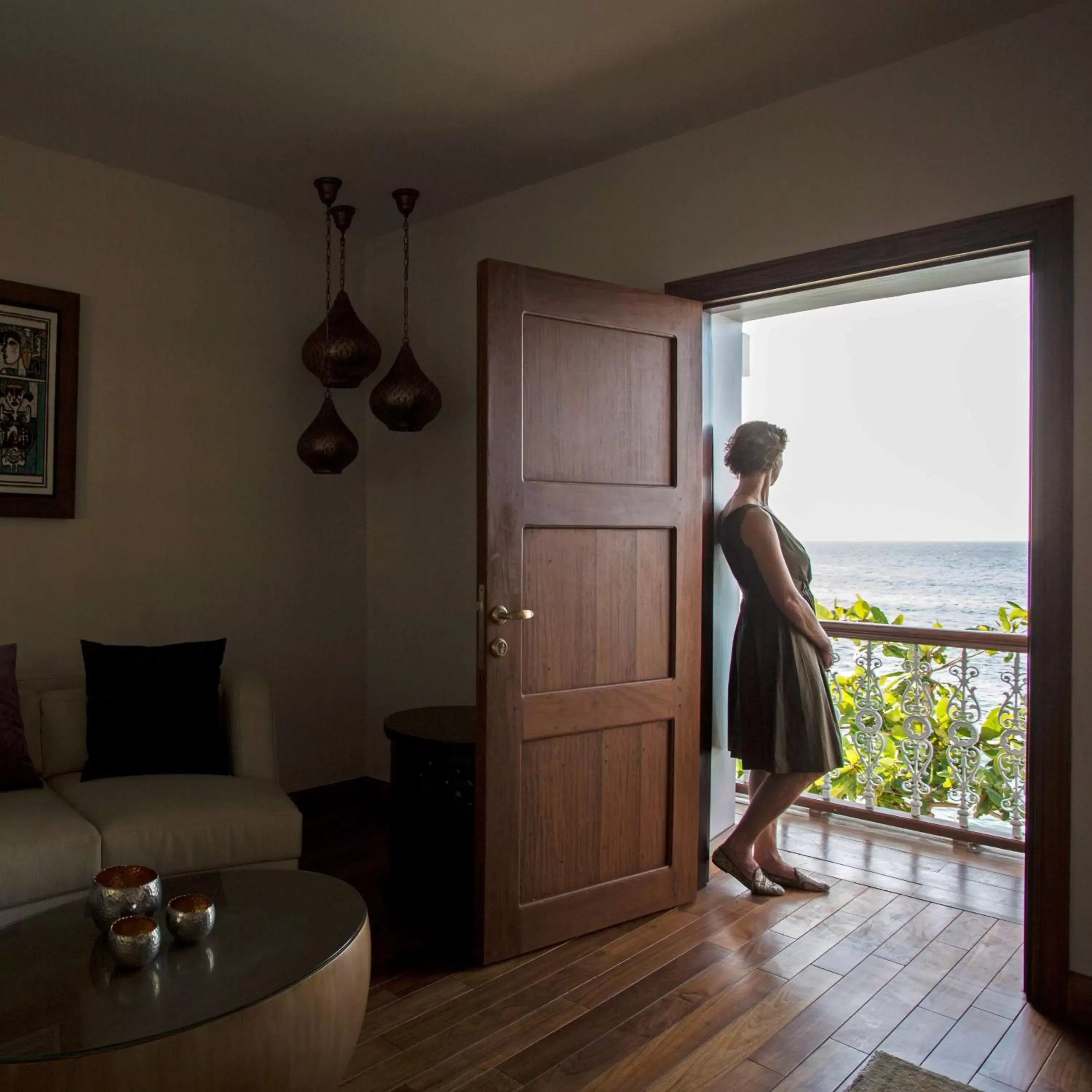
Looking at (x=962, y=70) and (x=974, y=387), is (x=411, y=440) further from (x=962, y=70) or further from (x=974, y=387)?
(x=974, y=387)

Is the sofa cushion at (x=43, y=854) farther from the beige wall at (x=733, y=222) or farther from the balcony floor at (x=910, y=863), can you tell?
the balcony floor at (x=910, y=863)

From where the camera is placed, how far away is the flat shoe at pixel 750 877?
3.17 metres

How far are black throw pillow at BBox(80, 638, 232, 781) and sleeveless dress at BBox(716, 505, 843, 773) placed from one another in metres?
1.84

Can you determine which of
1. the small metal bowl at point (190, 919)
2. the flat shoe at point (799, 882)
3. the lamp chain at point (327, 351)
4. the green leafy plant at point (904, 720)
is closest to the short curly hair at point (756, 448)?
the green leafy plant at point (904, 720)

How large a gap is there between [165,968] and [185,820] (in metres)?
0.95

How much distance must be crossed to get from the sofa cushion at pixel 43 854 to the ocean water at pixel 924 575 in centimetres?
1367

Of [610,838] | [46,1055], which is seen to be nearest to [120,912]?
[46,1055]

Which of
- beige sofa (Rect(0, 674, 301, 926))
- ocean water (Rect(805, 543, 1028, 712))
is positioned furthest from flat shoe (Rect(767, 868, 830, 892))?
ocean water (Rect(805, 543, 1028, 712))

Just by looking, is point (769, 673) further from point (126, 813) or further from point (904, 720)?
point (126, 813)

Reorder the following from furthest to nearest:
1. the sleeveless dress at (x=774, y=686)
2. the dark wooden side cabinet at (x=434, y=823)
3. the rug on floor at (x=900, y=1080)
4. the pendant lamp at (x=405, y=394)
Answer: the pendant lamp at (x=405, y=394)
the sleeveless dress at (x=774, y=686)
the dark wooden side cabinet at (x=434, y=823)
the rug on floor at (x=900, y=1080)

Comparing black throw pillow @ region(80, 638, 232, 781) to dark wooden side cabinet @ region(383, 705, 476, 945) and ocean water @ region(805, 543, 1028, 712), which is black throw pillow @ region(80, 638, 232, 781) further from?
ocean water @ region(805, 543, 1028, 712)

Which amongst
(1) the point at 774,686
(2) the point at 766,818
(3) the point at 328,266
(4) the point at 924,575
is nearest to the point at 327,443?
(3) the point at 328,266

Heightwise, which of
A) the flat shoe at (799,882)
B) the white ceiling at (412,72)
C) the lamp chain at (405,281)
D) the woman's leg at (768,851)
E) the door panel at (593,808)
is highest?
the white ceiling at (412,72)

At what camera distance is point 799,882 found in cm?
324
